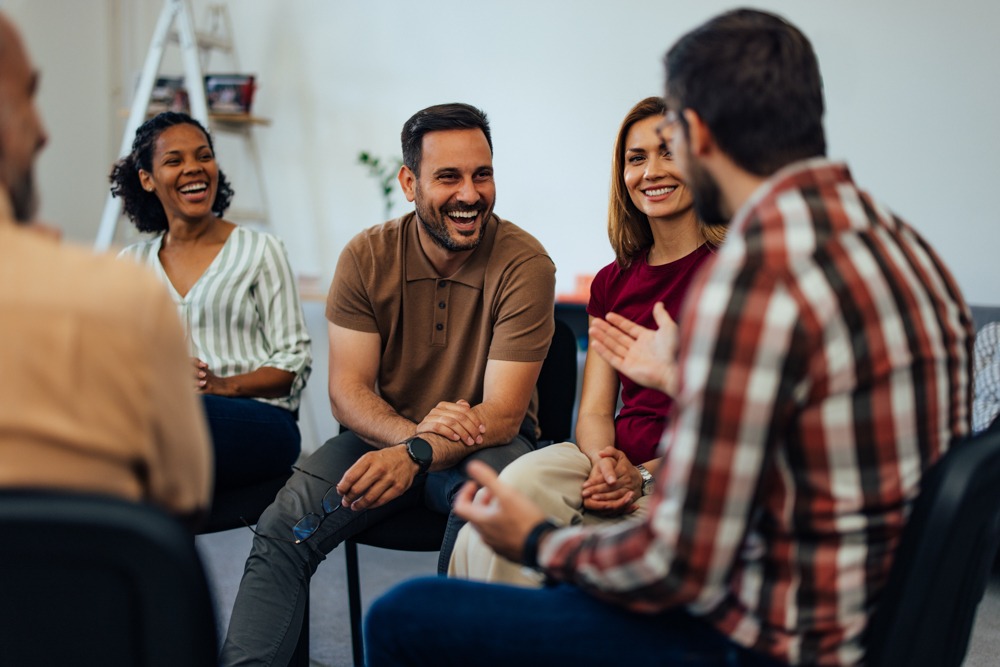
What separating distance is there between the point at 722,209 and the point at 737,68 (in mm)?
156

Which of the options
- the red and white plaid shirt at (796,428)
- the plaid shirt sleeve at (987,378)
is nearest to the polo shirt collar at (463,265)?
the red and white plaid shirt at (796,428)

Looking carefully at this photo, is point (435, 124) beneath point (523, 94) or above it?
beneath

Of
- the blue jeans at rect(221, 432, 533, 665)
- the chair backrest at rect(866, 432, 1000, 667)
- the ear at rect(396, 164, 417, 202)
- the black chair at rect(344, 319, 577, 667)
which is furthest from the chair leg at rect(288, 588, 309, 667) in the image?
the chair backrest at rect(866, 432, 1000, 667)

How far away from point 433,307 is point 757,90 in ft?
3.82

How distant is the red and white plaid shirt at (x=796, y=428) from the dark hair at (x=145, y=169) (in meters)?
1.90

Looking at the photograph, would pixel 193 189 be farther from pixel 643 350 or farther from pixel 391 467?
pixel 643 350

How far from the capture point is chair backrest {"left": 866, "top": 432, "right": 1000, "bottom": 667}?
2.77 feet

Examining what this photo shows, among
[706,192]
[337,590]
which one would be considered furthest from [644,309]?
[337,590]

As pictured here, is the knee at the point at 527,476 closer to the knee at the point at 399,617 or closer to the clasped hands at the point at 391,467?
the clasped hands at the point at 391,467

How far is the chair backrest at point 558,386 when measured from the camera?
213 cm

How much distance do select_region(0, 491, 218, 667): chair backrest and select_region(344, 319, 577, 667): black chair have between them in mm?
973

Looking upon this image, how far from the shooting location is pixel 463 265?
204 centimetres

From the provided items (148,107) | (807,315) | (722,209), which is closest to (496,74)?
(148,107)

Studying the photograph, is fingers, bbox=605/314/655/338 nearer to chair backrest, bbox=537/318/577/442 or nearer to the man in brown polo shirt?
the man in brown polo shirt
